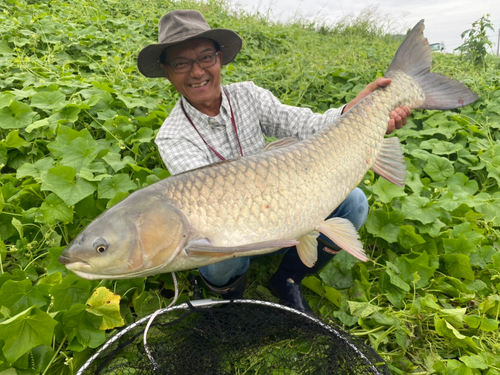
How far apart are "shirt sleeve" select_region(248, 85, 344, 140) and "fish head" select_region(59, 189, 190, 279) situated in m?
1.14

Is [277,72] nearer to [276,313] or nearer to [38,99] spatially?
[38,99]

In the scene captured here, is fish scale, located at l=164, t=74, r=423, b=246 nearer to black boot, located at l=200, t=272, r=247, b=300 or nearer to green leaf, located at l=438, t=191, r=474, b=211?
black boot, located at l=200, t=272, r=247, b=300

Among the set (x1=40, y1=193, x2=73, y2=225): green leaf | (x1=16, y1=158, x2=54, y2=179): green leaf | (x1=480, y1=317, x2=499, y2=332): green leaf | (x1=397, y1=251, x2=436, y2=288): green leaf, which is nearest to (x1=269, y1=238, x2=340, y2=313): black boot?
(x1=397, y1=251, x2=436, y2=288): green leaf

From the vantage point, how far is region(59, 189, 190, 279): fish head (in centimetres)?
117

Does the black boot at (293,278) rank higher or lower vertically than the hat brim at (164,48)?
lower

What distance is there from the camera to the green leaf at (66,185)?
1860 millimetres

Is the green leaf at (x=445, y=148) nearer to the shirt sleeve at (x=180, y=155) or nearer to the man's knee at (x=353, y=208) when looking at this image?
the man's knee at (x=353, y=208)

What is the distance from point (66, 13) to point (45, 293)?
570cm

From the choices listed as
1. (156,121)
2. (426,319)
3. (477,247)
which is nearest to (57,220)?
(156,121)

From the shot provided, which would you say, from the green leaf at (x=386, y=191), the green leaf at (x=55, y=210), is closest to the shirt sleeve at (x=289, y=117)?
the green leaf at (x=386, y=191)

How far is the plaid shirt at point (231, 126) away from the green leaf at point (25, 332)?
2.96 feet

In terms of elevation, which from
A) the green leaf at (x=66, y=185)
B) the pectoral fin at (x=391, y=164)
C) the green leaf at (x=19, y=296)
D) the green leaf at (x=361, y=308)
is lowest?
the green leaf at (x=361, y=308)

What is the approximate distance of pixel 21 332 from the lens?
4.28 feet

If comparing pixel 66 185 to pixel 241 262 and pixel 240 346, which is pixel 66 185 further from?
pixel 240 346
